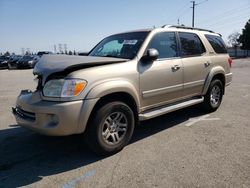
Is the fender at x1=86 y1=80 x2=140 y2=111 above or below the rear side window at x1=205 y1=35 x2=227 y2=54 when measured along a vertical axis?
below

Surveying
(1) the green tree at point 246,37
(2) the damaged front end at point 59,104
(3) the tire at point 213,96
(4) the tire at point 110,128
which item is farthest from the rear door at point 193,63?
(1) the green tree at point 246,37

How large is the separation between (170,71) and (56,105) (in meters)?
2.29

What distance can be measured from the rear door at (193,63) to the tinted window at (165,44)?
26 centimetres

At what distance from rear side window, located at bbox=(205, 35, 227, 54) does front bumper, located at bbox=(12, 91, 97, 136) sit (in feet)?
12.3

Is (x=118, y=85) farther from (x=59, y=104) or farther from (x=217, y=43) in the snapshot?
(x=217, y=43)

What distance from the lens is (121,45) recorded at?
480 cm

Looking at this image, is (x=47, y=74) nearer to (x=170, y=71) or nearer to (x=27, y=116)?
(x=27, y=116)

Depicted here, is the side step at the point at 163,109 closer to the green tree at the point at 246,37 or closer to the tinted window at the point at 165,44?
the tinted window at the point at 165,44

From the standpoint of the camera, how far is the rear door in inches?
202

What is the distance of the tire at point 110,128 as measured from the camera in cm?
358

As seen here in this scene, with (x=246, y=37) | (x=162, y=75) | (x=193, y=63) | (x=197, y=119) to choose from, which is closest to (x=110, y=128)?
(x=162, y=75)

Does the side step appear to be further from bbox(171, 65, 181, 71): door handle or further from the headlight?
the headlight

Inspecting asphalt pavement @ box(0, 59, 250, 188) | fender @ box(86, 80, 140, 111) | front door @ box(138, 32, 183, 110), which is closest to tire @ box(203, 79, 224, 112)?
asphalt pavement @ box(0, 59, 250, 188)

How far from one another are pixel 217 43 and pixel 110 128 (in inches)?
153
